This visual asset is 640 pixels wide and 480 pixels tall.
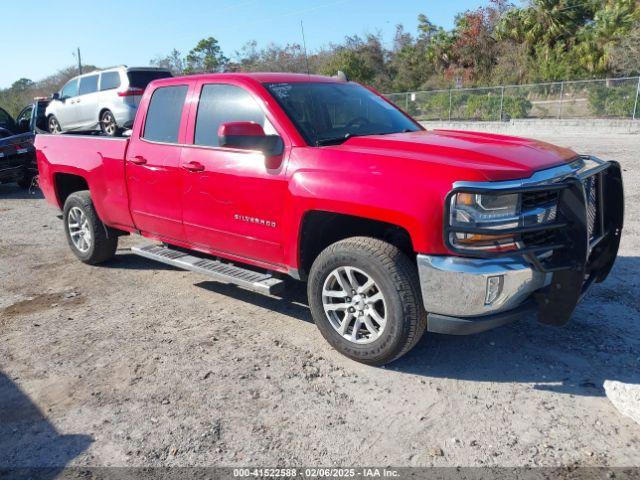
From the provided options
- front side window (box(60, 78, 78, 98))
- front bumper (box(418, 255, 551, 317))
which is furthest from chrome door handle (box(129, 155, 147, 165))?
front side window (box(60, 78, 78, 98))

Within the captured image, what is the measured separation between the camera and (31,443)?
119 inches

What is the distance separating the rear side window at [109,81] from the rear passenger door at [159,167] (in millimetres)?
8203

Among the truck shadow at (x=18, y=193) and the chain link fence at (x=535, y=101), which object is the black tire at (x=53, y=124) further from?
the chain link fence at (x=535, y=101)

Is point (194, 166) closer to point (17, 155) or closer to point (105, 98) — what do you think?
point (105, 98)

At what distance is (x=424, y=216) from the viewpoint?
319 centimetres

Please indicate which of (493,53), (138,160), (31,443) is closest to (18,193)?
(138,160)

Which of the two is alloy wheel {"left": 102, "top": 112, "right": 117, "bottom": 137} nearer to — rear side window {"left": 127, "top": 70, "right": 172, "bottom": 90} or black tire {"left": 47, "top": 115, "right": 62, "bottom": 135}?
rear side window {"left": 127, "top": 70, "right": 172, "bottom": 90}

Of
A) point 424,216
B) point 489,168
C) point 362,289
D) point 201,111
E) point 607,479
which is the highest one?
point 201,111

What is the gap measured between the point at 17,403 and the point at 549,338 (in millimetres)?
3623

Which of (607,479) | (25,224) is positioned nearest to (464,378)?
(607,479)

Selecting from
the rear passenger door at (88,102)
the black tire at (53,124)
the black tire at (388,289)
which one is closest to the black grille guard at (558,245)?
the black tire at (388,289)

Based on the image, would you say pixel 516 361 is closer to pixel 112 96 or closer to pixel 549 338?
pixel 549 338

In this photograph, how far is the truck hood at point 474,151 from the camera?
3250 millimetres

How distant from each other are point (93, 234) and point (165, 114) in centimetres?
180
